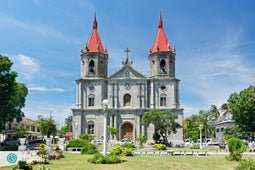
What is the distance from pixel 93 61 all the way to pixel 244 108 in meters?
24.3

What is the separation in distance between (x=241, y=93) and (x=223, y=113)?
1142 inches

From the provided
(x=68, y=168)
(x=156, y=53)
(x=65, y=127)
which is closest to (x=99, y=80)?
(x=156, y=53)

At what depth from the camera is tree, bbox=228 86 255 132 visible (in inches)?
1564

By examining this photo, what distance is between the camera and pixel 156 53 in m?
49.7

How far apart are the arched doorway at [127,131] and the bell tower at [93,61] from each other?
8.99 meters

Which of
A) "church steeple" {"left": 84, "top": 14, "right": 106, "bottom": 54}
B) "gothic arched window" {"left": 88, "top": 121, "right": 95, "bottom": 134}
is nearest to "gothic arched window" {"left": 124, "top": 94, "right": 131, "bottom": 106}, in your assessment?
"gothic arched window" {"left": 88, "top": 121, "right": 95, "bottom": 134}

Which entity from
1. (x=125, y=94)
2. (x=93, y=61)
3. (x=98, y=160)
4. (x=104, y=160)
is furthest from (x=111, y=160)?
(x=93, y=61)

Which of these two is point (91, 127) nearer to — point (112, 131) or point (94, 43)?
point (112, 131)

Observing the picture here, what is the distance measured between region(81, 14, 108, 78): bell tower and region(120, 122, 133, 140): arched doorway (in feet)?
29.5

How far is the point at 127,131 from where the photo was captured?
4922 centimetres

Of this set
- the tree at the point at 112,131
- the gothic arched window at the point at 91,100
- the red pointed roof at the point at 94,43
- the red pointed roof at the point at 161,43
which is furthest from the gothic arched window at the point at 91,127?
the red pointed roof at the point at 161,43

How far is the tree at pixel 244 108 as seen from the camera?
39719 millimetres

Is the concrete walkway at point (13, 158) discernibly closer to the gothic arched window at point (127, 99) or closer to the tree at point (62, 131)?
the gothic arched window at point (127, 99)

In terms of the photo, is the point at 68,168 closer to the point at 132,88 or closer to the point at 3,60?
the point at 3,60
